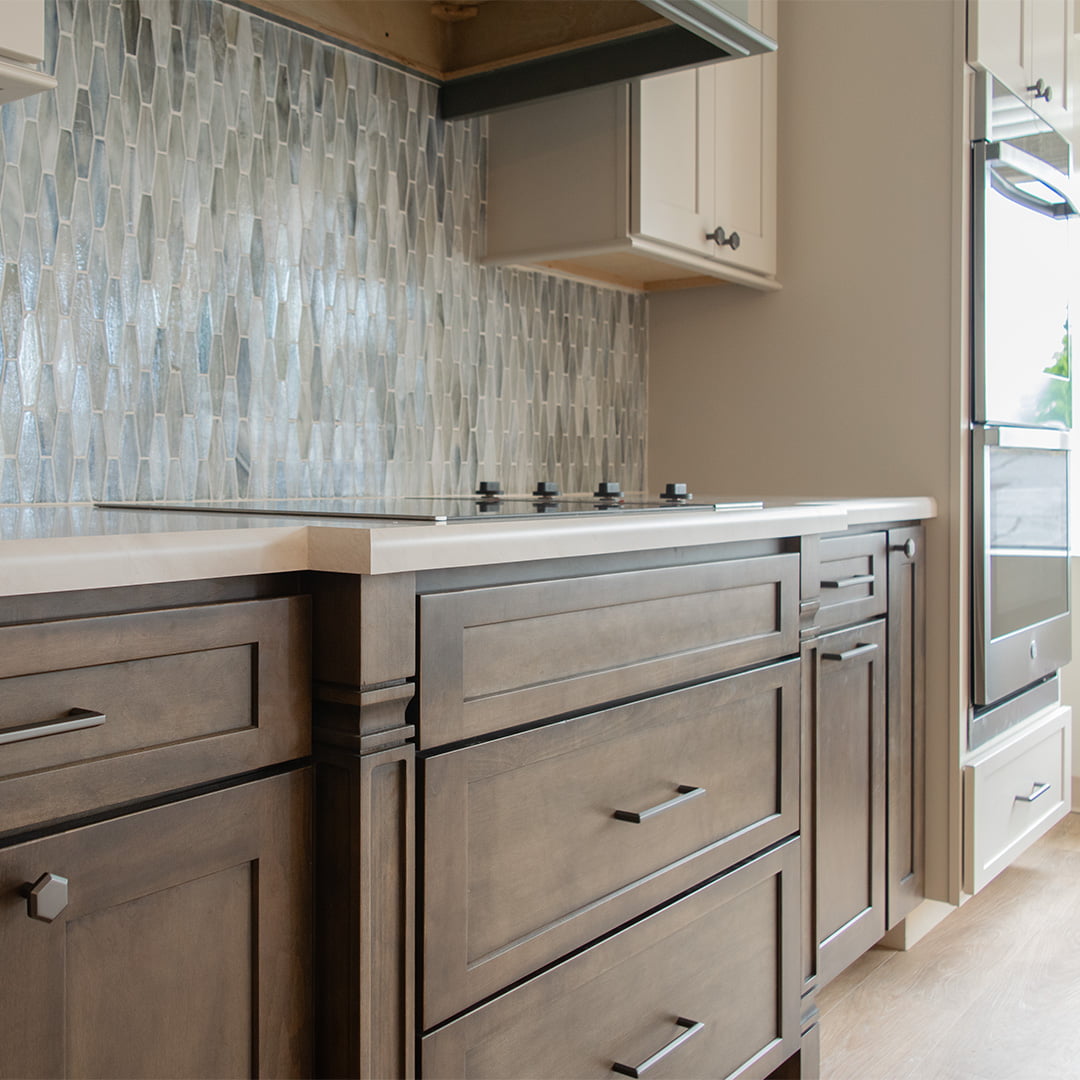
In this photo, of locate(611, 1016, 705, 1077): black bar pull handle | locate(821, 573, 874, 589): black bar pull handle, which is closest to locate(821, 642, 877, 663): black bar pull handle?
locate(821, 573, 874, 589): black bar pull handle

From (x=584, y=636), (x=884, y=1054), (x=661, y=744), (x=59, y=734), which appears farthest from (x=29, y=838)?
(x=884, y=1054)

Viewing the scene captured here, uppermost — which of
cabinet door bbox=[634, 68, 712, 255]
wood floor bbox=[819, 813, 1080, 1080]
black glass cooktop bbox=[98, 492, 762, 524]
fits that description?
cabinet door bbox=[634, 68, 712, 255]

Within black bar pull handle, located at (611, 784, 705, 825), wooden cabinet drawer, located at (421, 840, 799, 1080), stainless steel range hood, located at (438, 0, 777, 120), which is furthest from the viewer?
stainless steel range hood, located at (438, 0, 777, 120)

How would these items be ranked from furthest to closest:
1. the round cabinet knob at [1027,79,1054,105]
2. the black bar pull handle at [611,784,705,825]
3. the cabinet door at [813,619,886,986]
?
1. the round cabinet knob at [1027,79,1054,105]
2. the cabinet door at [813,619,886,986]
3. the black bar pull handle at [611,784,705,825]

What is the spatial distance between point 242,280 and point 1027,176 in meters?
1.64

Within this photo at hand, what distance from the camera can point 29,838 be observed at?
78 centimetres

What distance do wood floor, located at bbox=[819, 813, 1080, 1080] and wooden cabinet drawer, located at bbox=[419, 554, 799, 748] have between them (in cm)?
78

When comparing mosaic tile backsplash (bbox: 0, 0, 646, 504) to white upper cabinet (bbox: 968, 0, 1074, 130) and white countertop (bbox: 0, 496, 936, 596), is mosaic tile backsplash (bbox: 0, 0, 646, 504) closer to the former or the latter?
white countertop (bbox: 0, 496, 936, 596)

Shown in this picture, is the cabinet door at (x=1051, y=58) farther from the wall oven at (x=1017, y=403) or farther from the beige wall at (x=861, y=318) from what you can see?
the beige wall at (x=861, y=318)

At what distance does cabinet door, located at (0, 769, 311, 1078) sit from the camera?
781 millimetres

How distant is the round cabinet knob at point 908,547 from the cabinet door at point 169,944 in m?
1.42

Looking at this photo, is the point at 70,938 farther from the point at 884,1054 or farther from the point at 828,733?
the point at 884,1054

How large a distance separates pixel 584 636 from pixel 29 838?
595mm

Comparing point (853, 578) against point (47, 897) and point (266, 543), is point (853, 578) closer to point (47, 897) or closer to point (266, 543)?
point (266, 543)
